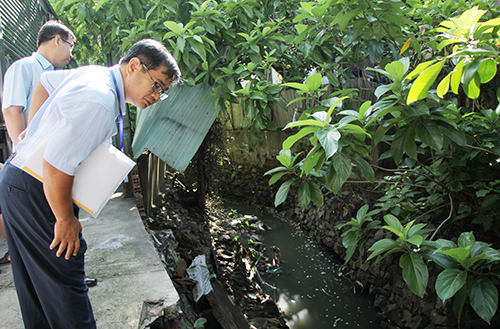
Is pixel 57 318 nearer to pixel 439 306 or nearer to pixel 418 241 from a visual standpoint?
pixel 418 241

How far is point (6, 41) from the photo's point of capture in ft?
9.82

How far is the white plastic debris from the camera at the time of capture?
3.11m

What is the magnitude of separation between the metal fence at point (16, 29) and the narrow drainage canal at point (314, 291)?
3714 millimetres

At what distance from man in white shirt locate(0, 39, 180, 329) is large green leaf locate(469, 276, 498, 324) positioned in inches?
68.0

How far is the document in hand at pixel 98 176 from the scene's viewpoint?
4.07 ft

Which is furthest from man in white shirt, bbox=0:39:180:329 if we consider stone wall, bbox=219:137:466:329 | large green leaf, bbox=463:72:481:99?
stone wall, bbox=219:137:466:329

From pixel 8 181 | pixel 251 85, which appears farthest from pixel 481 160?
pixel 8 181

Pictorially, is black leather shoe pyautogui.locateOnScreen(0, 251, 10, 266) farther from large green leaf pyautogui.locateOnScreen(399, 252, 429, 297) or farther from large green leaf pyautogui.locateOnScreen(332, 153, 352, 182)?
large green leaf pyautogui.locateOnScreen(399, 252, 429, 297)

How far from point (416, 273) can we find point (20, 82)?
106 inches

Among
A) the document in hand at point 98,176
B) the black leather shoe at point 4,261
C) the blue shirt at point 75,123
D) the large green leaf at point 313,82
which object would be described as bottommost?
the black leather shoe at point 4,261

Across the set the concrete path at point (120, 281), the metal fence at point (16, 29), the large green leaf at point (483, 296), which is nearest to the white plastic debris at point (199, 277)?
the concrete path at point (120, 281)

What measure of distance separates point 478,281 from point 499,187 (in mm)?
1378

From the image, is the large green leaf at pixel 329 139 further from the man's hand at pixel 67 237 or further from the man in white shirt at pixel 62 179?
the man's hand at pixel 67 237

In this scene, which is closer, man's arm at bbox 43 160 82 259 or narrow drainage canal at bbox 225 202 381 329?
man's arm at bbox 43 160 82 259
